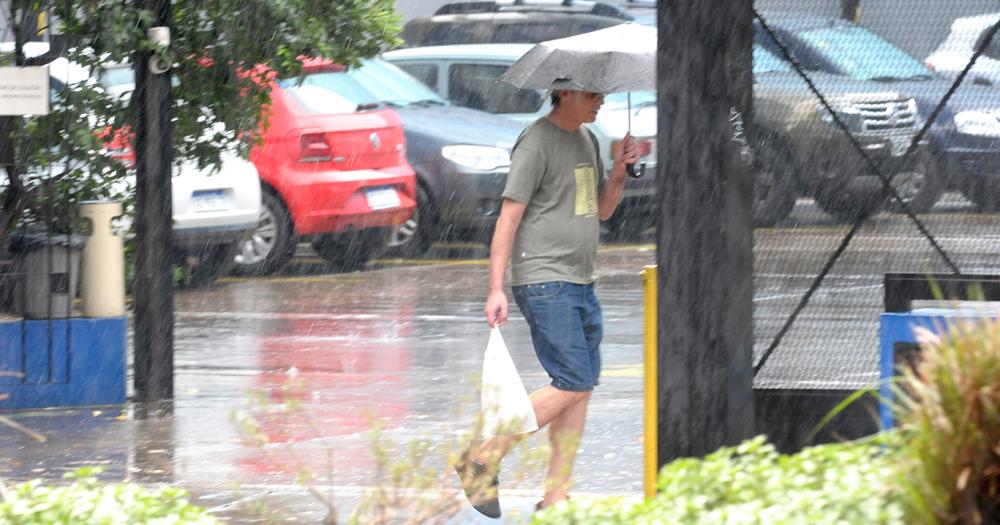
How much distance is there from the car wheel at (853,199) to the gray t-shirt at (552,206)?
1.01 metres

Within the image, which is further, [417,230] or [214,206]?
[417,230]

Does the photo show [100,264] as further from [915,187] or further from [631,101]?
[631,101]

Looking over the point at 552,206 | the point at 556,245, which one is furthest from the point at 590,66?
the point at 556,245

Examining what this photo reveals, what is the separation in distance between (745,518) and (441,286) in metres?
11.5

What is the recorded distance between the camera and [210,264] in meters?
15.9

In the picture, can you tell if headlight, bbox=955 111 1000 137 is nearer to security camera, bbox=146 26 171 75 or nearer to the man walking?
the man walking

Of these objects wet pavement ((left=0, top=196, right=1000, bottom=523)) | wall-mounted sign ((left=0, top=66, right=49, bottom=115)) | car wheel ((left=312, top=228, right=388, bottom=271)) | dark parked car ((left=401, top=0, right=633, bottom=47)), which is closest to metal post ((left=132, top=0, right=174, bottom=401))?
→ wet pavement ((left=0, top=196, right=1000, bottom=523))

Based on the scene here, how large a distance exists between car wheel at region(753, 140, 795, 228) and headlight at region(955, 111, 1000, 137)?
0.59 meters

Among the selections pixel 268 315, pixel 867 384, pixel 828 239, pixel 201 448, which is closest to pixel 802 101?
pixel 828 239

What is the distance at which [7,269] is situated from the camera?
374 inches

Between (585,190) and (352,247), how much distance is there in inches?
407

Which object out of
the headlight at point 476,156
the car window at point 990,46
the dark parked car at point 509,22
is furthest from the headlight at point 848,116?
the dark parked car at point 509,22

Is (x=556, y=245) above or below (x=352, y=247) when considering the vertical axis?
above

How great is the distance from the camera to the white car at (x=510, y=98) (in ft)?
59.3
